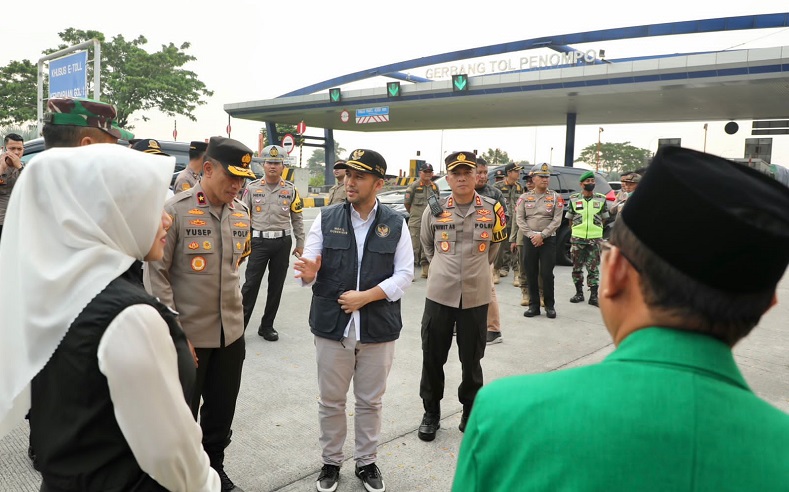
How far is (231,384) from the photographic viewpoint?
3027 millimetres

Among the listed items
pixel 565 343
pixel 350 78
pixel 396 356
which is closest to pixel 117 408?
pixel 396 356

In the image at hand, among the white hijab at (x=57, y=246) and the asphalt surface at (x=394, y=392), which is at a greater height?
the white hijab at (x=57, y=246)

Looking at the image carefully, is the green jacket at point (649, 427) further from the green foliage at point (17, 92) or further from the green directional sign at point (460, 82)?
the green foliage at point (17, 92)

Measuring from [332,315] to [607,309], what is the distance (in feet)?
7.53

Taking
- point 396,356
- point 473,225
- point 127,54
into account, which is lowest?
point 396,356

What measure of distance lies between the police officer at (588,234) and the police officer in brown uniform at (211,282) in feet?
19.8

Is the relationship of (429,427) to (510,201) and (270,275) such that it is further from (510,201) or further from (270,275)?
(510,201)

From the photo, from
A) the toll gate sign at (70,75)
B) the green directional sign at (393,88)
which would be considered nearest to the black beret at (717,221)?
the toll gate sign at (70,75)

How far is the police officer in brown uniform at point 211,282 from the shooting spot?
2924 millimetres

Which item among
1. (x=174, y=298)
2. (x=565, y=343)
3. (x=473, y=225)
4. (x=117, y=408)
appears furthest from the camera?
(x=565, y=343)

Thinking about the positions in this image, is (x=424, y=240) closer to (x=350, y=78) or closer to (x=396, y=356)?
(x=396, y=356)

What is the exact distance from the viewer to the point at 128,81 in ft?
87.2

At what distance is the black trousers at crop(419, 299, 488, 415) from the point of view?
12.5ft

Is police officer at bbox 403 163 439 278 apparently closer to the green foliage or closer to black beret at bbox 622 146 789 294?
black beret at bbox 622 146 789 294
